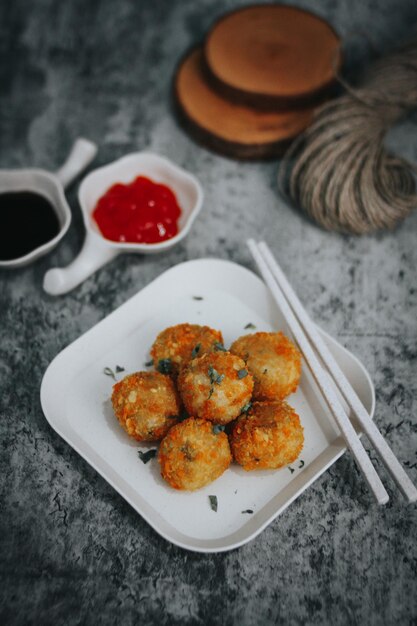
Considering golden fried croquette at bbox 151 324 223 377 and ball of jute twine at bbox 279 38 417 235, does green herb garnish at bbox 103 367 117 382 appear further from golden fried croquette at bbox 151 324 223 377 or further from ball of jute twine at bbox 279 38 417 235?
ball of jute twine at bbox 279 38 417 235

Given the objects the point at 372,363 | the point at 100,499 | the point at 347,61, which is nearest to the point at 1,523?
the point at 100,499

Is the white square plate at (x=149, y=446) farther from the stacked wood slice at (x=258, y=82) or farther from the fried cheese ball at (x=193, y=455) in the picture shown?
the stacked wood slice at (x=258, y=82)

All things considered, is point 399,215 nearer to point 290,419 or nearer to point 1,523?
point 290,419

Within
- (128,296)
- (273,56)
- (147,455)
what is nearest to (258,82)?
(273,56)

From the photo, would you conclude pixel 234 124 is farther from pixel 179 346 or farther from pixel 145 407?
pixel 145 407

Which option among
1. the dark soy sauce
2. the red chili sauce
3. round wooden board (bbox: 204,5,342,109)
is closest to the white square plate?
the red chili sauce

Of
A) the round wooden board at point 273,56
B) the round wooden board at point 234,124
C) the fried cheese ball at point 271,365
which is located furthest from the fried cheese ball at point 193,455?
the round wooden board at point 273,56
